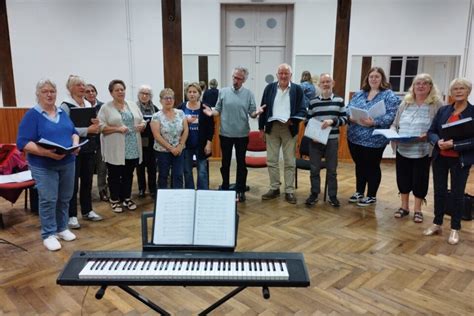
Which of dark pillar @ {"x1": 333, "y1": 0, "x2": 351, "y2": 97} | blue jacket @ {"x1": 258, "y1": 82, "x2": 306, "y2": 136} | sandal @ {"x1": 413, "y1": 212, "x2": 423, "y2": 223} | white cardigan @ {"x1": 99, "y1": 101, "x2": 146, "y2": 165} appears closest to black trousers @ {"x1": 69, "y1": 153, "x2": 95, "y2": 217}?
white cardigan @ {"x1": 99, "y1": 101, "x2": 146, "y2": 165}

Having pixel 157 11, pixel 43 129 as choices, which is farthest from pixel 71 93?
pixel 157 11

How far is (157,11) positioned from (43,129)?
188 inches

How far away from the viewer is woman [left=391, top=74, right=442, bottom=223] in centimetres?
363

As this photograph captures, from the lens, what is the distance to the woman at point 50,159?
9.71ft

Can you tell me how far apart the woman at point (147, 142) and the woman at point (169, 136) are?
0.42 meters

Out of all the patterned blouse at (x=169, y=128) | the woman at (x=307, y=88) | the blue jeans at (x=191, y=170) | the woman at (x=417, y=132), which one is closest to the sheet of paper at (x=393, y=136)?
the woman at (x=417, y=132)

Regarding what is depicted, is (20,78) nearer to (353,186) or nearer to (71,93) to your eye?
(71,93)

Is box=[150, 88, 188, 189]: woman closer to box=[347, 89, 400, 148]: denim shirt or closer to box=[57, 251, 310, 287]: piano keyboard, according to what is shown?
box=[347, 89, 400, 148]: denim shirt

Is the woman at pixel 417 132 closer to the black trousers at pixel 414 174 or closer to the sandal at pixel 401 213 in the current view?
the black trousers at pixel 414 174

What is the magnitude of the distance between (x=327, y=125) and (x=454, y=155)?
4.09 feet

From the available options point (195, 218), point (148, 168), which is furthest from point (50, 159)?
point (195, 218)

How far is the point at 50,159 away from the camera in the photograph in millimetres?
3078

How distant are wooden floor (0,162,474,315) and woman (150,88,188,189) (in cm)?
54

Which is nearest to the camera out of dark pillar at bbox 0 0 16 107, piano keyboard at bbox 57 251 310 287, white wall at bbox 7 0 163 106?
piano keyboard at bbox 57 251 310 287
